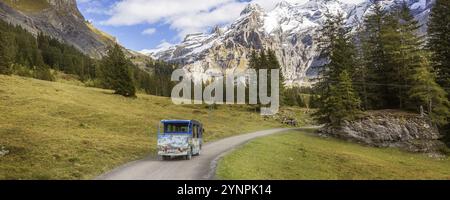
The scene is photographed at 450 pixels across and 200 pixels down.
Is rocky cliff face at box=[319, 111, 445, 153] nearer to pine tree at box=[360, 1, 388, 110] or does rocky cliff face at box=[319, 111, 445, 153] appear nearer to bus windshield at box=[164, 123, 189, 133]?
pine tree at box=[360, 1, 388, 110]

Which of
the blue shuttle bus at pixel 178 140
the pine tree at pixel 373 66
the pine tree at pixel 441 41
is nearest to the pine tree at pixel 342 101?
the pine tree at pixel 373 66

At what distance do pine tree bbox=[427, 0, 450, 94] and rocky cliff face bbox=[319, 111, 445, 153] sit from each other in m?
6.95

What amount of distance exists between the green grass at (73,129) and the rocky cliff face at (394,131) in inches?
730

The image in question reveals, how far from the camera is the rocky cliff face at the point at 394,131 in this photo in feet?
176

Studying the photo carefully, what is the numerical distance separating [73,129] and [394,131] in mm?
42644

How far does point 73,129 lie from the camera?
1775 inches

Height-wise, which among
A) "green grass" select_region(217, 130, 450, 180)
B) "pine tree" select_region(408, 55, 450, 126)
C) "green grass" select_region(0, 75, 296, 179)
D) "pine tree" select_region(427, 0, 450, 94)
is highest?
"pine tree" select_region(427, 0, 450, 94)

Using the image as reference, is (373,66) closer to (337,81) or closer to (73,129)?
(337,81)

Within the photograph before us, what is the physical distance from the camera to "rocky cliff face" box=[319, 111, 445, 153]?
53.6m

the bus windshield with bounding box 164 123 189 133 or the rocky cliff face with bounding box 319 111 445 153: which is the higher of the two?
the bus windshield with bounding box 164 123 189 133

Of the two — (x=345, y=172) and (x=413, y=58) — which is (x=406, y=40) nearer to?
(x=413, y=58)

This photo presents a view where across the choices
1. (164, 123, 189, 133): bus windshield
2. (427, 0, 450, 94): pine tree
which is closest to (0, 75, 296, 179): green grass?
(164, 123, 189, 133): bus windshield

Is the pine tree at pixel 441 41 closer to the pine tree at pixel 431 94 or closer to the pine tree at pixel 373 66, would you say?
the pine tree at pixel 431 94
